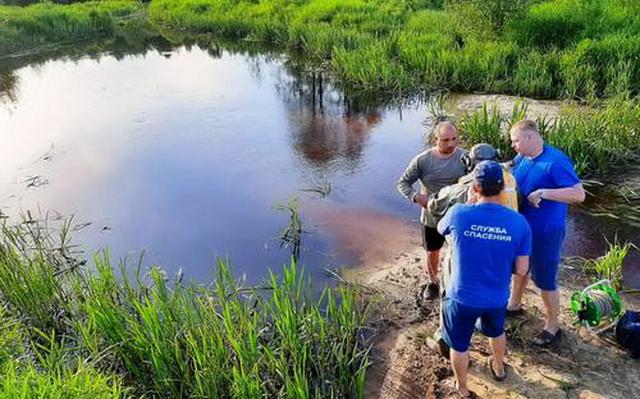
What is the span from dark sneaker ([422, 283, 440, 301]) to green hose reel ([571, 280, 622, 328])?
1.11 meters

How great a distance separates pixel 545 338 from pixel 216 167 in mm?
6007

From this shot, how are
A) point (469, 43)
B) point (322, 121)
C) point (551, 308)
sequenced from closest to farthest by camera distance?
point (551, 308)
point (322, 121)
point (469, 43)

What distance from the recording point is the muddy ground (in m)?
3.49

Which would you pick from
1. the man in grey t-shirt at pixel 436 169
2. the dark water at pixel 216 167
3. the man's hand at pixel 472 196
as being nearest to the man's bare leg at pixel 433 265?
the man in grey t-shirt at pixel 436 169

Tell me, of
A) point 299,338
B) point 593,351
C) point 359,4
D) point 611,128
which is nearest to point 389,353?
point 299,338

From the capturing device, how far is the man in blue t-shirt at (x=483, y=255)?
2878mm

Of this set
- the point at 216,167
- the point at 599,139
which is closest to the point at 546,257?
the point at 599,139

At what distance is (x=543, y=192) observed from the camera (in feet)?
11.1

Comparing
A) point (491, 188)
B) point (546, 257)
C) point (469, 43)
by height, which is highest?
point (491, 188)

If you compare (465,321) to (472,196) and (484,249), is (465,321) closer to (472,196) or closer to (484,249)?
(484,249)

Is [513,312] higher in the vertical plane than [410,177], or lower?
lower

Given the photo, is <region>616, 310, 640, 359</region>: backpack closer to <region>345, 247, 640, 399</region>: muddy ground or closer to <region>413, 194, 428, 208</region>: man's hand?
<region>345, 247, 640, 399</region>: muddy ground

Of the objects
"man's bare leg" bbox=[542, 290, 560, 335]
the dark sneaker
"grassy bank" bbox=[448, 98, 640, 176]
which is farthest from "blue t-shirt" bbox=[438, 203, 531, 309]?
"grassy bank" bbox=[448, 98, 640, 176]

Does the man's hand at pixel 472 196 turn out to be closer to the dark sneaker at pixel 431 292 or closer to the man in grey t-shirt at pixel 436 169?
the man in grey t-shirt at pixel 436 169
